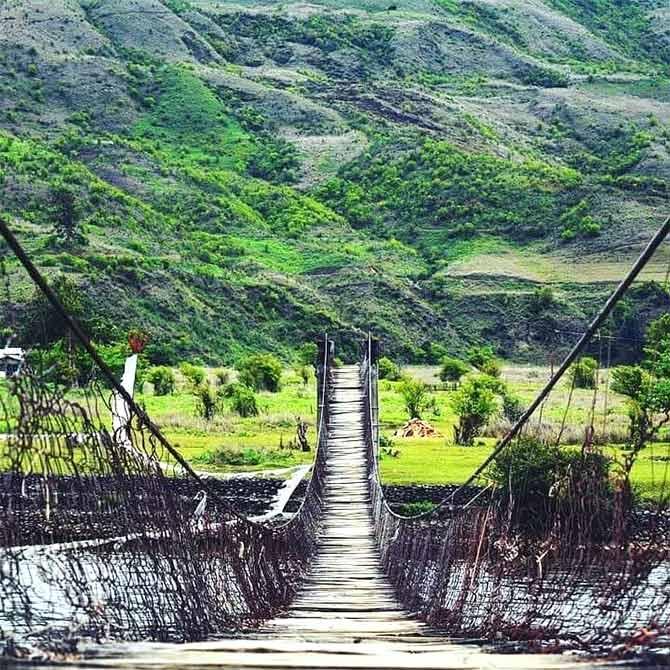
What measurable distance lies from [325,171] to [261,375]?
32.0 meters

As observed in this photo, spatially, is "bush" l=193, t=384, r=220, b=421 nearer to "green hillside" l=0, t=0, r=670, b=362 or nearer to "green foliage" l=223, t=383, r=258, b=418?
"green foliage" l=223, t=383, r=258, b=418

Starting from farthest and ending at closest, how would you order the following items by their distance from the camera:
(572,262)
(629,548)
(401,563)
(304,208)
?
(304,208)
(572,262)
(401,563)
(629,548)

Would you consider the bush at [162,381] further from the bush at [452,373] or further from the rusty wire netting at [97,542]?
the rusty wire netting at [97,542]

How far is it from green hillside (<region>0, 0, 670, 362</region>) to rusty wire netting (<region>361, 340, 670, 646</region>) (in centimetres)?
1337

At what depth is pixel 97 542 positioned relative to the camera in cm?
313

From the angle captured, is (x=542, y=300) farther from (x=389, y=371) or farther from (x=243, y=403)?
(x=243, y=403)

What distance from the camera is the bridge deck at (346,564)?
3.89 metres

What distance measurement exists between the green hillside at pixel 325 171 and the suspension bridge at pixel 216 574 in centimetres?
1348

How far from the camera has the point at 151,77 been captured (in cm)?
6794

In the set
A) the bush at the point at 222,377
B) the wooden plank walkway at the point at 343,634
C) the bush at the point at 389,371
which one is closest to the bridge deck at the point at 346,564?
the wooden plank walkway at the point at 343,634

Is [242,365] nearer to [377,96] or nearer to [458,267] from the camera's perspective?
[458,267]

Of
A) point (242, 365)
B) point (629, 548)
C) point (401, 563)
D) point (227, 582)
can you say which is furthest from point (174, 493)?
point (242, 365)

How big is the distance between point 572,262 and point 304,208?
13782 mm

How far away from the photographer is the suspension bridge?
2414 mm
